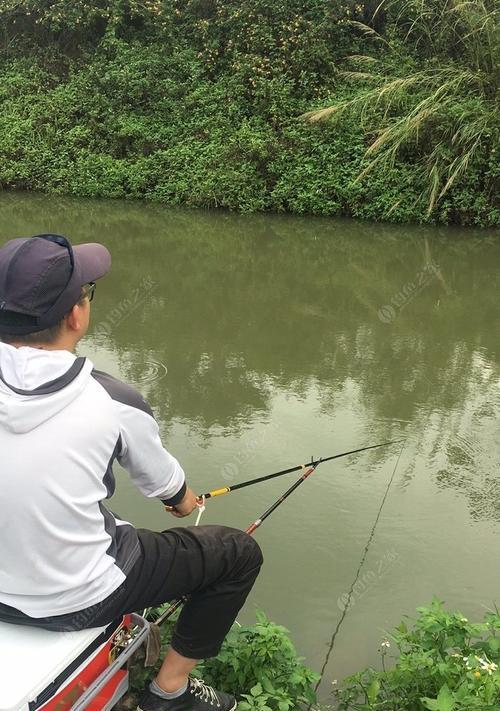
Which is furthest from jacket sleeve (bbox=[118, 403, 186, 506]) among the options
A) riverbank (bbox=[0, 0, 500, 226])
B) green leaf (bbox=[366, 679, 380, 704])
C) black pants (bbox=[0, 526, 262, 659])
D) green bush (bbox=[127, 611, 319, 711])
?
riverbank (bbox=[0, 0, 500, 226])

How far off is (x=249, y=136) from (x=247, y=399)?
8.01m

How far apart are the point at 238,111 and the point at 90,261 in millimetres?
11170

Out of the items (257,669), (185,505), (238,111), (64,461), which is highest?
(64,461)

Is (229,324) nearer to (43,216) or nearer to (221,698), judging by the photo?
(221,698)

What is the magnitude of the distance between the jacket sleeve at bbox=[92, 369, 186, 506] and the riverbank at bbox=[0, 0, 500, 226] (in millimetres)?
8769

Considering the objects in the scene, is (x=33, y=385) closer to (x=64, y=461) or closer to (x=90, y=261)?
(x=64, y=461)

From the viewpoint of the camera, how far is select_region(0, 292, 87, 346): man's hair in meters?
1.44

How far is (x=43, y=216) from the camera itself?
10.2m

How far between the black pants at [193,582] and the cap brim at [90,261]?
0.67 meters

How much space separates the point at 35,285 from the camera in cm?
140

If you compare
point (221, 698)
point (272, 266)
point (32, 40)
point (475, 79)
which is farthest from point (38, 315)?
point (32, 40)

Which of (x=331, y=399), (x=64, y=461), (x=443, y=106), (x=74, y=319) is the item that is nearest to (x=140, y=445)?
(x=64, y=461)

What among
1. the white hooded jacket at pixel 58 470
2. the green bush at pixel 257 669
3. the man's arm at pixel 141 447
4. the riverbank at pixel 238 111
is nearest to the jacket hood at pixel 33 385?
the white hooded jacket at pixel 58 470

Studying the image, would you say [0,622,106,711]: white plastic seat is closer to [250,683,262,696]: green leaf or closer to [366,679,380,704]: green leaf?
[250,683,262,696]: green leaf
